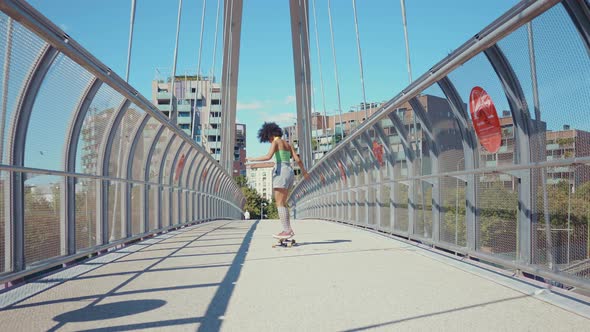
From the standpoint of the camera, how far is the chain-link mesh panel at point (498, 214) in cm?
438

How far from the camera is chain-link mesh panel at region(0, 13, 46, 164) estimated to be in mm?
3688

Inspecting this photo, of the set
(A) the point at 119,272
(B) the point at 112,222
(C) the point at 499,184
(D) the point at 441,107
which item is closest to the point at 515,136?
(C) the point at 499,184

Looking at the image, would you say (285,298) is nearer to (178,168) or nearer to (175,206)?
(178,168)

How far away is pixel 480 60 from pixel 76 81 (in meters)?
3.16

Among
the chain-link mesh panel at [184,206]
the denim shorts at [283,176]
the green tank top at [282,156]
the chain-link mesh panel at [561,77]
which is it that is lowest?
the chain-link mesh panel at [184,206]

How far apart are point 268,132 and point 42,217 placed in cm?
375

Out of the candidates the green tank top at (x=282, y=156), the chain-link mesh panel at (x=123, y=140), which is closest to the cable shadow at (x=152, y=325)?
the chain-link mesh panel at (x=123, y=140)

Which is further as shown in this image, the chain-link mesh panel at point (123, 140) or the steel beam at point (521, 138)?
the chain-link mesh panel at point (123, 140)

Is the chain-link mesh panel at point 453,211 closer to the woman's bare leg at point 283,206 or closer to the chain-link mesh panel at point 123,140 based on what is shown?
the woman's bare leg at point 283,206

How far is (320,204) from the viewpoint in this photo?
19.5 m

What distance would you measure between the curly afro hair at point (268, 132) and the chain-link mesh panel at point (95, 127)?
2268 millimetres

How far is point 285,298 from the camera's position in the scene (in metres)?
3.88

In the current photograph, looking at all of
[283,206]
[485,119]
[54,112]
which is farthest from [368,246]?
[54,112]

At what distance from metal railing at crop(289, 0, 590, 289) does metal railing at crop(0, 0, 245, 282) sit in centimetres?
289
